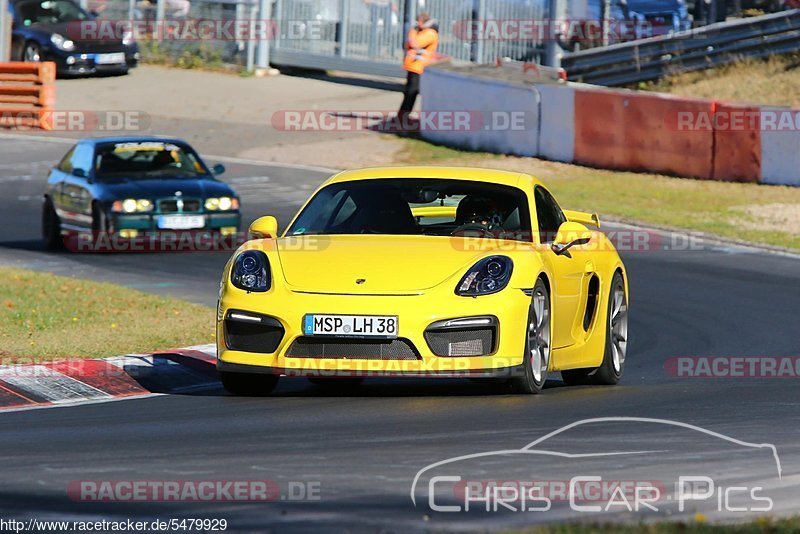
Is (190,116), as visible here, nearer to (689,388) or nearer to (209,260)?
(209,260)

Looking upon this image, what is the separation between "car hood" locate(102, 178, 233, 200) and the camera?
18.0 m

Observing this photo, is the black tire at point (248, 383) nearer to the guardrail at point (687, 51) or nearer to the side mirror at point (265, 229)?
the side mirror at point (265, 229)

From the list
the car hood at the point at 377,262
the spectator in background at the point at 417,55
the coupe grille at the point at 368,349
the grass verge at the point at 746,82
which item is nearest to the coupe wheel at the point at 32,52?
the spectator in background at the point at 417,55

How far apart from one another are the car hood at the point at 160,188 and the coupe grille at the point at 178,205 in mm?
66

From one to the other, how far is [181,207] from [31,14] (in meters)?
16.9

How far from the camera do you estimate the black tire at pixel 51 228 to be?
61.1 feet

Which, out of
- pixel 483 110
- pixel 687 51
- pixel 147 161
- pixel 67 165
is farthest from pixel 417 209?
pixel 687 51

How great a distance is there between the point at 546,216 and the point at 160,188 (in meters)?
9.19

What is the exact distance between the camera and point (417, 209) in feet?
31.7

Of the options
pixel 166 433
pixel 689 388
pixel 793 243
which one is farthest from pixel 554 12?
pixel 166 433

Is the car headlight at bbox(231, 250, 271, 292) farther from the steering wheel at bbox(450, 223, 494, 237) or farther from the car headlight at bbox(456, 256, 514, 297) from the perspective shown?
the steering wheel at bbox(450, 223, 494, 237)

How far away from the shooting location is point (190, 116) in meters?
30.0

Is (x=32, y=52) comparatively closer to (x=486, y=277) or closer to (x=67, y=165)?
(x=67, y=165)

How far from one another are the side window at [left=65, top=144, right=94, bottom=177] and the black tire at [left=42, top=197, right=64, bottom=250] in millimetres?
491
